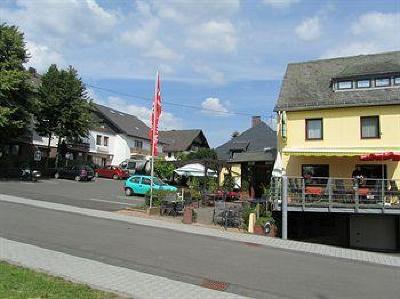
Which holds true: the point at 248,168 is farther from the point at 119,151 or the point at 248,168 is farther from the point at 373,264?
the point at 119,151

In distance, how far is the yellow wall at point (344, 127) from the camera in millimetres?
27031

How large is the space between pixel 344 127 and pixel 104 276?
2102 centimetres

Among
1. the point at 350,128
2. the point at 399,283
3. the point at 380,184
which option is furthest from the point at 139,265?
the point at 350,128

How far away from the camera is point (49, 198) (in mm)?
27844

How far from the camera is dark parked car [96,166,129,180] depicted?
2135 inches

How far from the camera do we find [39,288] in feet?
26.1

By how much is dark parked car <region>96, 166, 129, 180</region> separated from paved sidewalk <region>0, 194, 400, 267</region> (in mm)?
27861

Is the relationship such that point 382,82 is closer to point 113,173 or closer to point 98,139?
point 113,173

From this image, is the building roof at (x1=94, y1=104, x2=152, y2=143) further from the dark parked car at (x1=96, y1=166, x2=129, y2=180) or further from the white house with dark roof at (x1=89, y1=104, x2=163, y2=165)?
the dark parked car at (x1=96, y1=166, x2=129, y2=180)

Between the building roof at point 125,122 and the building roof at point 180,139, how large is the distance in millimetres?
6829

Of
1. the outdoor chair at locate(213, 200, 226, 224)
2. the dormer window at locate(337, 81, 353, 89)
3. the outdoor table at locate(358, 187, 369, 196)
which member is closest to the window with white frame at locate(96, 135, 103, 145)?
the dormer window at locate(337, 81, 353, 89)

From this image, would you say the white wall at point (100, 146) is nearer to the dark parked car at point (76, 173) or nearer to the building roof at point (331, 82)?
the dark parked car at point (76, 173)

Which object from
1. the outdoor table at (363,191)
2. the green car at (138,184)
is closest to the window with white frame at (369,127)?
the outdoor table at (363,191)

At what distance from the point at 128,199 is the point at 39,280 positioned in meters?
22.9
